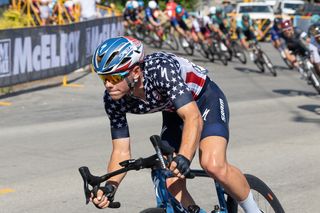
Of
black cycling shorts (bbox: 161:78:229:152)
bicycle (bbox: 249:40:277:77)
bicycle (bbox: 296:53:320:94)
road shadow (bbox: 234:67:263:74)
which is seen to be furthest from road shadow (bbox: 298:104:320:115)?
black cycling shorts (bbox: 161:78:229:152)

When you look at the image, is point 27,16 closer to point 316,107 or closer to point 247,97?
point 247,97

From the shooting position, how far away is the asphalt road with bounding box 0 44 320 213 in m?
7.65

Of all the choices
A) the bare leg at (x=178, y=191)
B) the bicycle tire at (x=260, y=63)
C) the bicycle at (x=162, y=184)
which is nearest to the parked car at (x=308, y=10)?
the bicycle tire at (x=260, y=63)

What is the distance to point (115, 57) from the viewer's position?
4.36 meters

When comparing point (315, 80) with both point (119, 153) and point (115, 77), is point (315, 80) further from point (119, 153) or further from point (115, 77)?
point (115, 77)

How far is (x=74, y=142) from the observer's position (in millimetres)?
11078

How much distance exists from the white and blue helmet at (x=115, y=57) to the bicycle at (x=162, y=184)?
19.9 inches

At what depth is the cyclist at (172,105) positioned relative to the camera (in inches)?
173

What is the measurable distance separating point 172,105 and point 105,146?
600cm

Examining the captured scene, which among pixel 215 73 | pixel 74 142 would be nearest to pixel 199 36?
pixel 215 73

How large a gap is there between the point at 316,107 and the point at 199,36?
11.9 meters

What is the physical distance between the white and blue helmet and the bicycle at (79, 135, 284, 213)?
51cm

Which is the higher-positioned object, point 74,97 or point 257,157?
point 257,157

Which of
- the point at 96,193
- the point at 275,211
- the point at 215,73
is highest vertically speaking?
the point at 96,193
